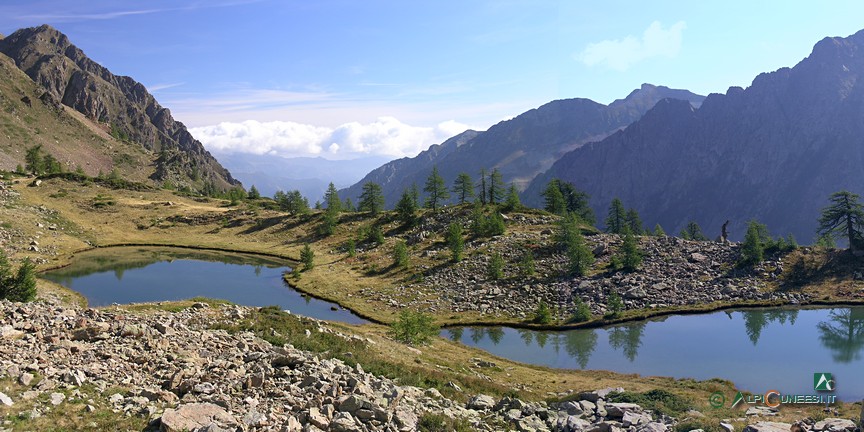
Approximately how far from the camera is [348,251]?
93.7 meters

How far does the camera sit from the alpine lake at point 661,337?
46.0 meters

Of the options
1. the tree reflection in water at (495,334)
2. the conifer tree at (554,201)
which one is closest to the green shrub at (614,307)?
the tree reflection in water at (495,334)

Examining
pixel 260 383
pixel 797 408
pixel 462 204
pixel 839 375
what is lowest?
pixel 839 375

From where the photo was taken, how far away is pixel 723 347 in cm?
5306

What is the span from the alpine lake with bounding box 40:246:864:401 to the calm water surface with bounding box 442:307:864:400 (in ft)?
0.33

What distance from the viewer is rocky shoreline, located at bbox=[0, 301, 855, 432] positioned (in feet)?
58.0

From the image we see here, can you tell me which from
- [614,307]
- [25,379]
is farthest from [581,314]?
[25,379]

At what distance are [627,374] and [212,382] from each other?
3631cm

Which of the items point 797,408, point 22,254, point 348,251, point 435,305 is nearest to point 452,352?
point 435,305

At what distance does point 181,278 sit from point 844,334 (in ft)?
300

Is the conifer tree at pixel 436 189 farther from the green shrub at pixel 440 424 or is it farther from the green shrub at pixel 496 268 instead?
the green shrub at pixel 440 424

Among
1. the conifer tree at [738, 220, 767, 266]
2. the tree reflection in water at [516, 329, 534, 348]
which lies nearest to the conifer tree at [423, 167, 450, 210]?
the tree reflection in water at [516, 329, 534, 348]

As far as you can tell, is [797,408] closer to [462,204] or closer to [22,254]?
[462,204]
